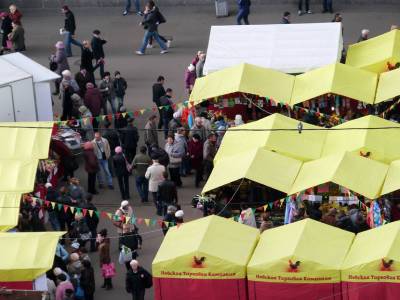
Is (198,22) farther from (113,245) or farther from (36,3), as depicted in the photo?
(113,245)

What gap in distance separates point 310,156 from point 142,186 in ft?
12.3

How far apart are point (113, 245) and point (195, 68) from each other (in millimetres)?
7386

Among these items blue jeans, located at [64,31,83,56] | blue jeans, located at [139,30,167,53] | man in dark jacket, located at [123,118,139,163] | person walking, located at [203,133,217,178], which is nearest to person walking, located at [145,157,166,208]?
person walking, located at [203,133,217,178]

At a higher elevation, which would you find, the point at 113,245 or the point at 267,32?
the point at 267,32

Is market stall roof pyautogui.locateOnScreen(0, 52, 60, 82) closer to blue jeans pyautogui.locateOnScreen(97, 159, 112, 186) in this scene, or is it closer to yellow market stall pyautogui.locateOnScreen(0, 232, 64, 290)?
blue jeans pyautogui.locateOnScreen(97, 159, 112, 186)

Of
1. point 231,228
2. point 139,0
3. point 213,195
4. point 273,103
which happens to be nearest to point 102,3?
point 139,0

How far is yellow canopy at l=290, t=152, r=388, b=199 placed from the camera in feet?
78.6

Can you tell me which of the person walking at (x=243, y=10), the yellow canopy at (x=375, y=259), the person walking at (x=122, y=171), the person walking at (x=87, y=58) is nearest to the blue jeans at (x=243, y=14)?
the person walking at (x=243, y=10)

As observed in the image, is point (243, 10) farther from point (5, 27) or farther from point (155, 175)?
point (155, 175)

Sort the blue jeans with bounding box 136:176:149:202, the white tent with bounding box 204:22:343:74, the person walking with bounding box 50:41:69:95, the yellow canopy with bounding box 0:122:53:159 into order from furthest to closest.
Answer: the person walking with bounding box 50:41:69:95, the white tent with bounding box 204:22:343:74, the blue jeans with bounding box 136:176:149:202, the yellow canopy with bounding box 0:122:53:159

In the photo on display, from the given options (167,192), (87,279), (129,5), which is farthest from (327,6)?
(87,279)

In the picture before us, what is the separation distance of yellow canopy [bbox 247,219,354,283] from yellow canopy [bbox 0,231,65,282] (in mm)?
3445

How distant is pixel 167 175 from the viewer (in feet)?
86.4

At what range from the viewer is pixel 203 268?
70.7ft
